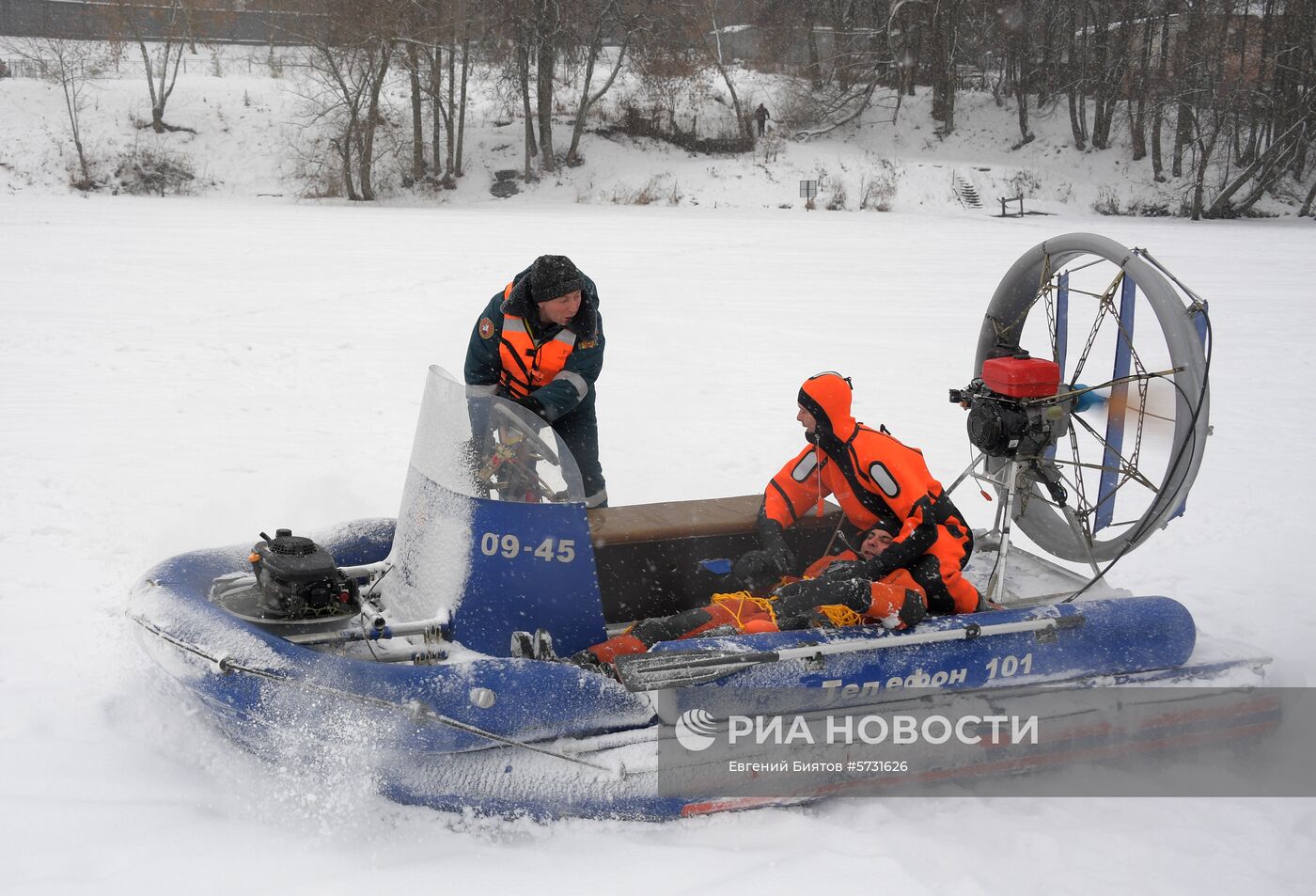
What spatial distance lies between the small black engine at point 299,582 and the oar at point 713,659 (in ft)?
3.39

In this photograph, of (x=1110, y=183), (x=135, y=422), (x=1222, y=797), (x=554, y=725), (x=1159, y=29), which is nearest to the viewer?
(x=554, y=725)

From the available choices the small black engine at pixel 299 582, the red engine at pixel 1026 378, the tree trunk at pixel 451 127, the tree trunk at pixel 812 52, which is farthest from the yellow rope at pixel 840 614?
the tree trunk at pixel 812 52

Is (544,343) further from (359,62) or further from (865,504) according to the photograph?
(359,62)

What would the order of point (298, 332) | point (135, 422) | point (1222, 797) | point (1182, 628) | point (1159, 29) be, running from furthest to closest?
point (1159, 29), point (298, 332), point (135, 422), point (1182, 628), point (1222, 797)

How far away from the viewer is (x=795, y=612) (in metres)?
3.48

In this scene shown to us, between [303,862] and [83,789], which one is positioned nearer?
[303,862]

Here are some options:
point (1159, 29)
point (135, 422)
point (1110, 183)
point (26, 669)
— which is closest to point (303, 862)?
point (26, 669)

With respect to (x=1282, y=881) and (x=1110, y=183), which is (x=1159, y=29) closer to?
(x=1110, y=183)

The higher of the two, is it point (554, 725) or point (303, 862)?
point (554, 725)

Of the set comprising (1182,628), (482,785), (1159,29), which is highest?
(1159,29)

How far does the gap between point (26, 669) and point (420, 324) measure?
20.8ft

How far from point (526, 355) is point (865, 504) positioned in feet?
4.54

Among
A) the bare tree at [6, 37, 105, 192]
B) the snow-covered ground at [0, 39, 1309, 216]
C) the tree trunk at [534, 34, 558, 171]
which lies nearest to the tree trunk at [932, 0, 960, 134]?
the snow-covered ground at [0, 39, 1309, 216]

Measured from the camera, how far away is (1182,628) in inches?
145
